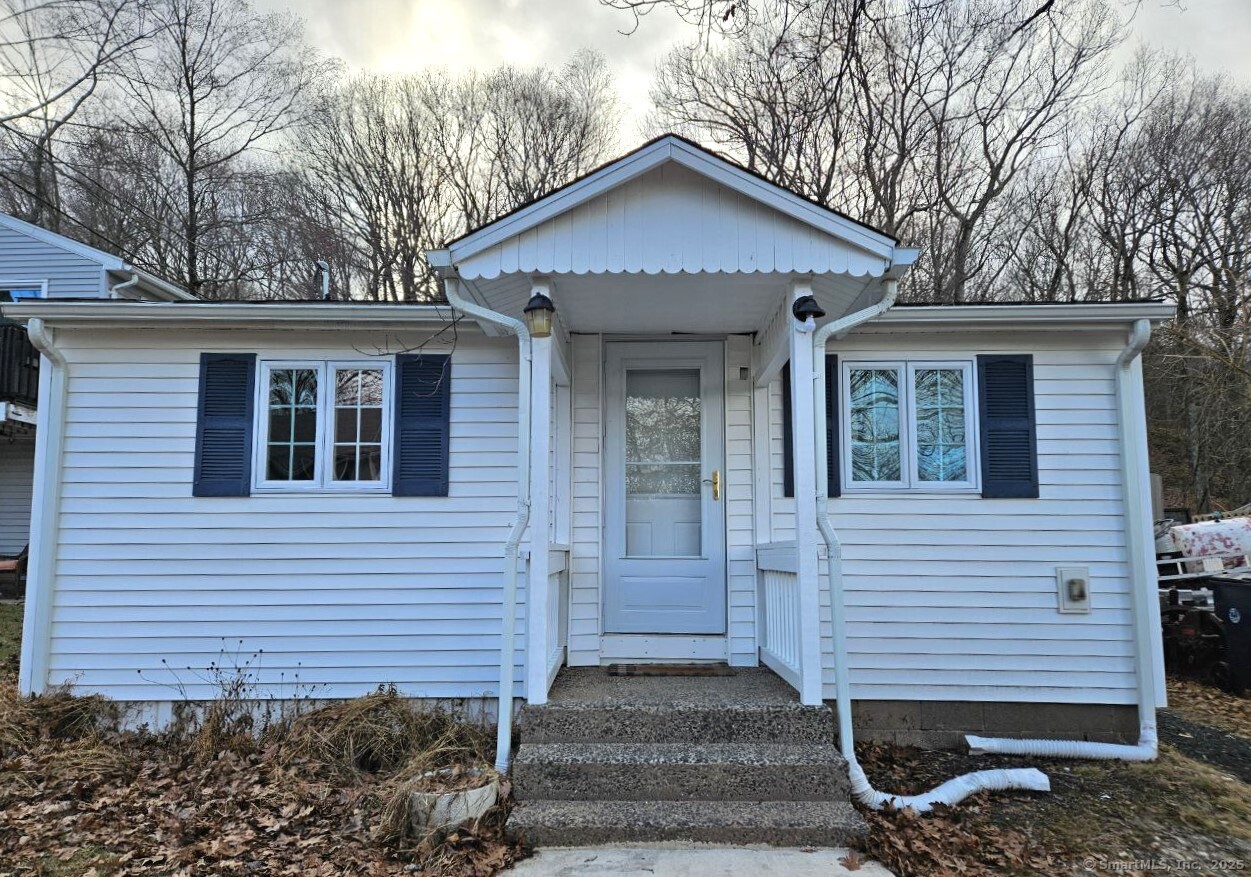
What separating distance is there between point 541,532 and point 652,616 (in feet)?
4.52

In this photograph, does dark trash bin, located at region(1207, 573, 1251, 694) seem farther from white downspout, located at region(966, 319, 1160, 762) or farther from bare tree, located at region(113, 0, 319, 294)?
bare tree, located at region(113, 0, 319, 294)

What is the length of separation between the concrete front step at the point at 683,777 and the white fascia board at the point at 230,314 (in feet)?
9.18

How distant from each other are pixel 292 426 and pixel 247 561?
923mm

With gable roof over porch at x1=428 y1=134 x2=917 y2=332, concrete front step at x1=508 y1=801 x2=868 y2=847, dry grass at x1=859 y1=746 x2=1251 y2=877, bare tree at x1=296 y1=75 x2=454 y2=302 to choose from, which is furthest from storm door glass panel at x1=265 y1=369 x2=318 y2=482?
bare tree at x1=296 y1=75 x2=454 y2=302

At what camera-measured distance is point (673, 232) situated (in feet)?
11.7

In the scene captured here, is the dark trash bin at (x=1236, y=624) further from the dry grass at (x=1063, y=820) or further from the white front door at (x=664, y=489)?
the white front door at (x=664, y=489)

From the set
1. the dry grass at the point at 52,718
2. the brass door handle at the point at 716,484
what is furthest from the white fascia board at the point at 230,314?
the dry grass at the point at 52,718

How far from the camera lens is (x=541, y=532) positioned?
11.9 ft

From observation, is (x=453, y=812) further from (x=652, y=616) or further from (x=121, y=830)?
(x=652, y=616)

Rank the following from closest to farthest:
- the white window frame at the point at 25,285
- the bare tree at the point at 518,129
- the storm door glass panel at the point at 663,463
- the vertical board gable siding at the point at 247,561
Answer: the vertical board gable siding at the point at 247,561 < the storm door glass panel at the point at 663,463 < the white window frame at the point at 25,285 < the bare tree at the point at 518,129

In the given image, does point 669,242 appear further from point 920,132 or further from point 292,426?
point 920,132

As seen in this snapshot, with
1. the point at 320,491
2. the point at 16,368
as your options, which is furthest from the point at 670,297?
the point at 16,368

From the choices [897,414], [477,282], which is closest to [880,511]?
[897,414]

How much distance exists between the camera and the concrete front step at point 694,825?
2994mm
